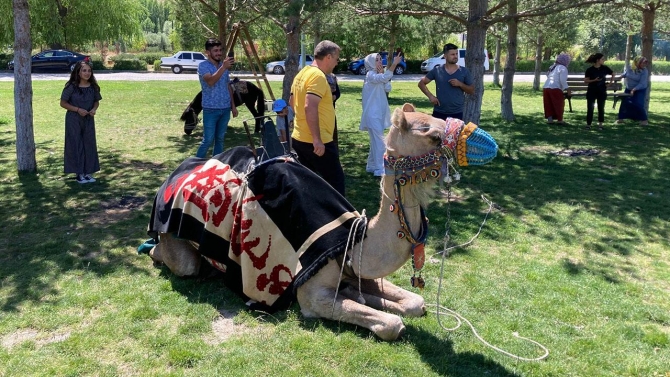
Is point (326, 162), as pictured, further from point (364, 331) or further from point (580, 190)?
point (580, 190)

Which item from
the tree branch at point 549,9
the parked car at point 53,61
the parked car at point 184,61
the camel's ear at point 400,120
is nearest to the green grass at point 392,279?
the camel's ear at point 400,120

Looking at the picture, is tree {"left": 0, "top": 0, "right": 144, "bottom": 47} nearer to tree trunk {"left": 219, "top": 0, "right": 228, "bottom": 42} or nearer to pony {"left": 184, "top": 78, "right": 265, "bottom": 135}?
tree trunk {"left": 219, "top": 0, "right": 228, "bottom": 42}

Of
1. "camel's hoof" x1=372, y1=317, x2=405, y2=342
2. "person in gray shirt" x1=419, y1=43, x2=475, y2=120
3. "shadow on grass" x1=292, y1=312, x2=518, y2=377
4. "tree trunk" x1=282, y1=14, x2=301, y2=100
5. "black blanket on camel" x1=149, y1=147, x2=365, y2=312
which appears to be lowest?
"shadow on grass" x1=292, y1=312, x2=518, y2=377

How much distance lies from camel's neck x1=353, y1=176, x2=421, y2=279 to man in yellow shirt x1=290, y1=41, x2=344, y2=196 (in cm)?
182

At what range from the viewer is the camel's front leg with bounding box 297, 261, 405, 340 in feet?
12.7

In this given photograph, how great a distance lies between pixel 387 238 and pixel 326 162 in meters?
2.16

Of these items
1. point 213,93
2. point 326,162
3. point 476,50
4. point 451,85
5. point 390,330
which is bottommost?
point 390,330

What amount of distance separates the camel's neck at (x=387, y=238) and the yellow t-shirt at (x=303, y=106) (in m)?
1.98

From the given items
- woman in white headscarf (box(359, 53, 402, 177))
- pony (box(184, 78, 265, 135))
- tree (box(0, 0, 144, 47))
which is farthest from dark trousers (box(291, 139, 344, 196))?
tree (box(0, 0, 144, 47))

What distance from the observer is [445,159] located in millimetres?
3490

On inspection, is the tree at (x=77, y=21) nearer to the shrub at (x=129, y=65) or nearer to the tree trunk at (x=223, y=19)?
the shrub at (x=129, y=65)

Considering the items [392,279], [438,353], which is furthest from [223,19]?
[438,353]

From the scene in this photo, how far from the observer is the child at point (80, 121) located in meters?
7.95

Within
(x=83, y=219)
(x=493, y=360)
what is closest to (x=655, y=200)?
(x=493, y=360)
